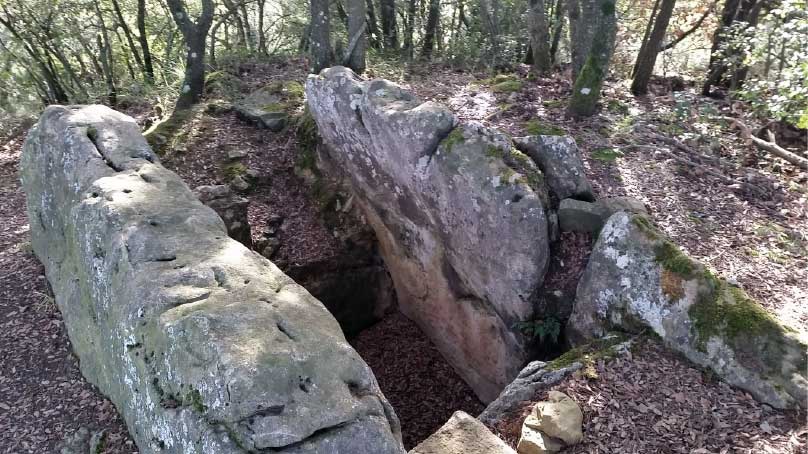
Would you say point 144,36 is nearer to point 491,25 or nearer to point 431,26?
point 431,26

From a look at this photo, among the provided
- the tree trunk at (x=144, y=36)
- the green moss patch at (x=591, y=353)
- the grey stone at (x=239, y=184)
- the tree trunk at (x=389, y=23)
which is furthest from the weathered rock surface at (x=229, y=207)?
the tree trunk at (x=389, y=23)

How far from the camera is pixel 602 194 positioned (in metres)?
6.95

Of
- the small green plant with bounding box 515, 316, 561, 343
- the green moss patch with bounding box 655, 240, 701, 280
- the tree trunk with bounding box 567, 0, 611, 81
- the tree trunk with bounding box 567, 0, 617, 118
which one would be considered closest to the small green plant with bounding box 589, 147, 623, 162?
the tree trunk with bounding box 567, 0, 617, 118

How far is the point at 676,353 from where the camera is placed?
16.9 ft

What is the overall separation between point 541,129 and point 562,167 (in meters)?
1.49

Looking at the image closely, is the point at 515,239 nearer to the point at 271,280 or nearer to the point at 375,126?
the point at 375,126

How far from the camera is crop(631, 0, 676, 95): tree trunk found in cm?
899

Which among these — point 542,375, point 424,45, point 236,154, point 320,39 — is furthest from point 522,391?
point 424,45

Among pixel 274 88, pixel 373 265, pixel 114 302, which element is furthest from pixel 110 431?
pixel 274 88

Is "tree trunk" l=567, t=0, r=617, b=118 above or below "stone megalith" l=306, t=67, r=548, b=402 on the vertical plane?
above

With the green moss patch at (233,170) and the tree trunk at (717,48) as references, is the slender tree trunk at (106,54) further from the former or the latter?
the tree trunk at (717,48)

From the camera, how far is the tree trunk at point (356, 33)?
409 inches

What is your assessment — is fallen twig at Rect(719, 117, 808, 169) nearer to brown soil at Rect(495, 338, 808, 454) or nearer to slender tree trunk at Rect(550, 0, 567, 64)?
brown soil at Rect(495, 338, 808, 454)

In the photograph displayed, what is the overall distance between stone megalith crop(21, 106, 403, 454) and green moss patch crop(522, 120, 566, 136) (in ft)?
15.9
